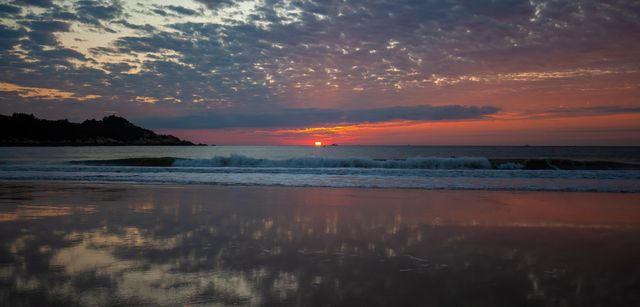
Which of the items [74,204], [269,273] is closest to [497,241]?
[269,273]

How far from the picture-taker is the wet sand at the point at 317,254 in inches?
158

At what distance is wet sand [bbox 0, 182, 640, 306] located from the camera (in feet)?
13.2

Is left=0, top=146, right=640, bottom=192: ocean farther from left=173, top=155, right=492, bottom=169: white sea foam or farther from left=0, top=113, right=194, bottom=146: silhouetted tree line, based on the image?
left=0, top=113, right=194, bottom=146: silhouetted tree line

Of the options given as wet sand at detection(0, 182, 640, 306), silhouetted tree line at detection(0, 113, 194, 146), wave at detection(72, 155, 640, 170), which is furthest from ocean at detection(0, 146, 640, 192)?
silhouetted tree line at detection(0, 113, 194, 146)

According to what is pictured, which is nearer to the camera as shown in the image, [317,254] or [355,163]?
[317,254]

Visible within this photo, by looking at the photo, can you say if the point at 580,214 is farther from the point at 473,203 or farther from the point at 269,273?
the point at 269,273

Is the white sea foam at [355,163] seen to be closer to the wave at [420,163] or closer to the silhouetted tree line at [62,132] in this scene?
the wave at [420,163]

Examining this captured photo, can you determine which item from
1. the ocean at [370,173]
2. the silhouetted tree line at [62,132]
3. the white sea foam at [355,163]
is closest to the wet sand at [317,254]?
the ocean at [370,173]

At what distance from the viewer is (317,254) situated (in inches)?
220

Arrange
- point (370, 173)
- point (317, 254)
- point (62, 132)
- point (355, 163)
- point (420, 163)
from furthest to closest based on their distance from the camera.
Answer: point (62, 132) → point (355, 163) → point (420, 163) → point (370, 173) → point (317, 254)

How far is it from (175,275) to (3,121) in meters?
133

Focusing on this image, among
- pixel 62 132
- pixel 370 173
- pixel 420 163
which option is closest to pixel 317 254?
pixel 370 173

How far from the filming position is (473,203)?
11.2 metres

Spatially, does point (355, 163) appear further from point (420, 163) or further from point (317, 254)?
point (317, 254)
